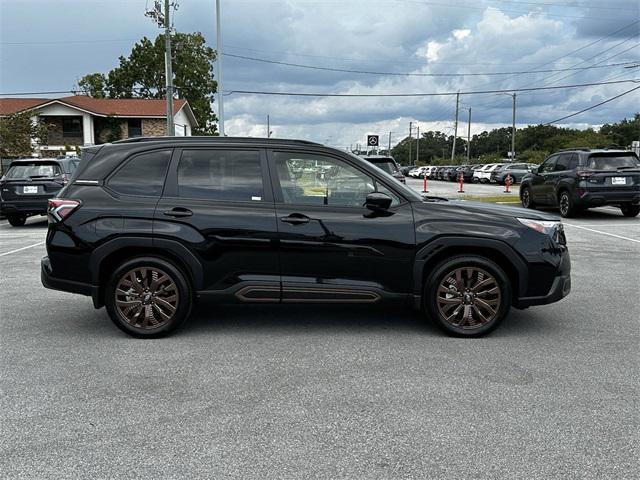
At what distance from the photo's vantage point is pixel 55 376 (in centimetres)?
421

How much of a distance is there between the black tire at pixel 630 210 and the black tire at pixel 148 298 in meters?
13.6

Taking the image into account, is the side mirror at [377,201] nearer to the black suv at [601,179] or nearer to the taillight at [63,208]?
the taillight at [63,208]

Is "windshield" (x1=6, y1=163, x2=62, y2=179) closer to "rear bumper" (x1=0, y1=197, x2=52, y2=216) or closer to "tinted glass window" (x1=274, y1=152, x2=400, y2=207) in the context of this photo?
"rear bumper" (x1=0, y1=197, x2=52, y2=216)

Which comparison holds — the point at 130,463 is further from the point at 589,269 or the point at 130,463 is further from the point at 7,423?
the point at 589,269

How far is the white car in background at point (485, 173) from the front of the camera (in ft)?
140

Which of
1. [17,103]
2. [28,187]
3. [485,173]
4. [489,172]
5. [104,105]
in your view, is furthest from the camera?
[104,105]

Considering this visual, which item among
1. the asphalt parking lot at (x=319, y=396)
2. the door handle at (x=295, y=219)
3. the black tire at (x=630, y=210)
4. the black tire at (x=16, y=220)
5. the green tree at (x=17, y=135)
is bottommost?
the asphalt parking lot at (x=319, y=396)

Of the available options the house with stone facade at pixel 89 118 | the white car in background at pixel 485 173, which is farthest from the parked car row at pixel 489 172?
the house with stone facade at pixel 89 118

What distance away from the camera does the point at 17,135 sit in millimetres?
30984

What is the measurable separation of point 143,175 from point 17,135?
99.1 feet

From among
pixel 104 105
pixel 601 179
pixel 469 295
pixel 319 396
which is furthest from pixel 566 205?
pixel 104 105

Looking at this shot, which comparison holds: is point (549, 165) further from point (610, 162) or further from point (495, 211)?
point (495, 211)

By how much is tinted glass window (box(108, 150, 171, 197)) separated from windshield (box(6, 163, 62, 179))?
10.0 m

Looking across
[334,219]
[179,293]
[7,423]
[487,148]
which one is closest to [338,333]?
[334,219]
